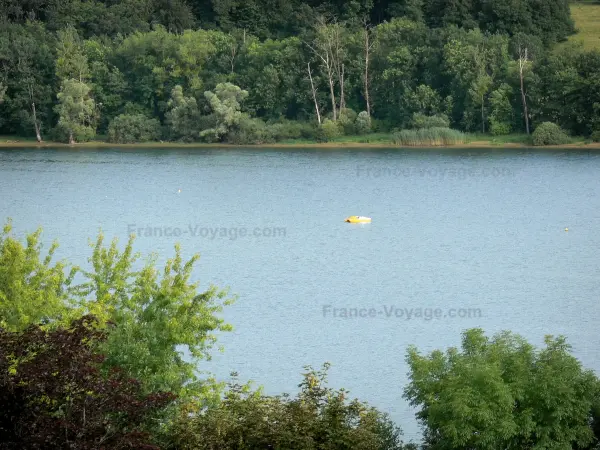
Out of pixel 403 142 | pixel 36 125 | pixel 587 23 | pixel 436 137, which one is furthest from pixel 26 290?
pixel 587 23

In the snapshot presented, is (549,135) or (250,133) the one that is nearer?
(549,135)

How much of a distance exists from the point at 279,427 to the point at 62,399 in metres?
4.48

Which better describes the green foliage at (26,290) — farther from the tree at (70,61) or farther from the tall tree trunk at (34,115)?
the tree at (70,61)

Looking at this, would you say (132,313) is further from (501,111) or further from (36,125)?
(36,125)

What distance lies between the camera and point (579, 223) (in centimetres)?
6066

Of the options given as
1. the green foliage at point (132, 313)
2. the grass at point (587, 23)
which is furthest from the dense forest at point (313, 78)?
the green foliage at point (132, 313)

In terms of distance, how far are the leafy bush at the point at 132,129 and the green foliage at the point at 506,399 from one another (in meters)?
81.8

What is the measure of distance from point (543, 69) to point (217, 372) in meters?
70.0

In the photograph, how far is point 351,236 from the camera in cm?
5697

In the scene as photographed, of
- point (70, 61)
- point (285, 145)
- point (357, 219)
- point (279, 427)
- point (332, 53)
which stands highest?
point (70, 61)

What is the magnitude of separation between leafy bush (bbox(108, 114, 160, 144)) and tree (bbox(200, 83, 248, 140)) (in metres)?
5.24

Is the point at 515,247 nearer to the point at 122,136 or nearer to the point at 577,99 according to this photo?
the point at 577,99

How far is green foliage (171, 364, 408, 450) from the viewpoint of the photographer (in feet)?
68.1

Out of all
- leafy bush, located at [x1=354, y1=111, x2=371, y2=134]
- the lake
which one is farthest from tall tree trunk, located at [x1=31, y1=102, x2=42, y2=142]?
leafy bush, located at [x1=354, y1=111, x2=371, y2=134]
